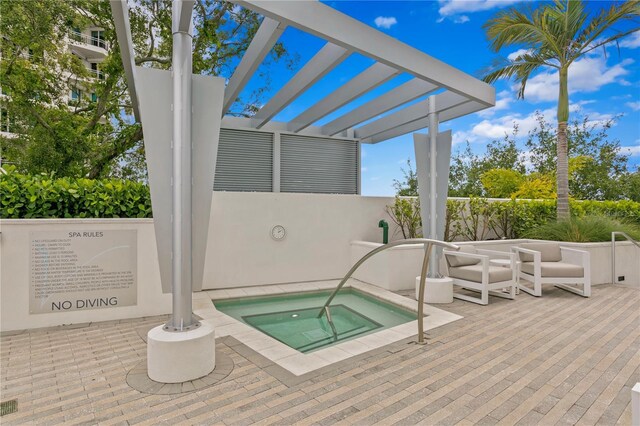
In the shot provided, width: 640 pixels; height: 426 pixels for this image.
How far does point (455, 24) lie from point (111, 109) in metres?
12.5

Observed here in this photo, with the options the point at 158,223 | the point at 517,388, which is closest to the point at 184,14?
the point at 158,223

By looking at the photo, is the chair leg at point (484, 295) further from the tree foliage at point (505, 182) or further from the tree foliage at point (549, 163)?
the tree foliage at point (549, 163)

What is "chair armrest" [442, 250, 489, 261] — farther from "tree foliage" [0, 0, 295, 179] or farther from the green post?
"tree foliage" [0, 0, 295, 179]

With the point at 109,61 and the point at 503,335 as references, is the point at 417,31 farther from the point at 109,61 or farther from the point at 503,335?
the point at 503,335

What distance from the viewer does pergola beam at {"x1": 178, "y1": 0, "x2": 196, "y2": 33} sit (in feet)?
9.53

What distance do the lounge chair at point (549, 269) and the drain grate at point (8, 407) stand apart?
22.9 feet

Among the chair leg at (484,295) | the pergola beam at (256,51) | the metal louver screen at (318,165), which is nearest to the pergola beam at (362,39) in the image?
the pergola beam at (256,51)

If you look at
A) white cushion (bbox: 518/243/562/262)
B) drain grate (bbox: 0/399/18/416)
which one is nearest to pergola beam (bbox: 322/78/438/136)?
white cushion (bbox: 518/243/562/262)

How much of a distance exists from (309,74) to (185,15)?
2908 millimetres

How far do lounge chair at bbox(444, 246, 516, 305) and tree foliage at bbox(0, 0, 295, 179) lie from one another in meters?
6.74

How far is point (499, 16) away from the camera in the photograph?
9016 mm

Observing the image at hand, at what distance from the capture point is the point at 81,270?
447 centimetres

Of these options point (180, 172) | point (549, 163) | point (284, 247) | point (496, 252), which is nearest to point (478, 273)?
point (496, 252)

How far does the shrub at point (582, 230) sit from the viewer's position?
25.6 ft
